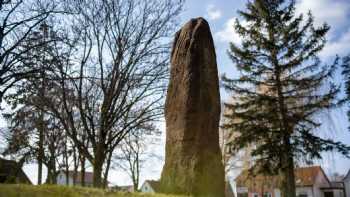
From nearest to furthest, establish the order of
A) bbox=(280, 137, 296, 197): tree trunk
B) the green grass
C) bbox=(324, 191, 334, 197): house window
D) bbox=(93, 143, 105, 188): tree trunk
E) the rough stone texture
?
the green grass < the rough stone texture < bbox=(93, 143, 105, 188): tree trunk < bbox=(280, 137, 296, 197): tree trunk < bbox=(324, 191, 334, 197): house window

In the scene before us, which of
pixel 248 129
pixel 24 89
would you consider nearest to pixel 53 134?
pixel 24 89

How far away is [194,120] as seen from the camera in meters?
7.63

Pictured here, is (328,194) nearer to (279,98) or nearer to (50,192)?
(279,98)

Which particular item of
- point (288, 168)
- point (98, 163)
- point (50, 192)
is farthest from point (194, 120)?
point (288, 168)

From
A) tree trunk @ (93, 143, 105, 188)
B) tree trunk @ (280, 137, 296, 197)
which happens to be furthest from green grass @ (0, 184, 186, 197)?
tree trunk @ (280, 137, 296, 197)

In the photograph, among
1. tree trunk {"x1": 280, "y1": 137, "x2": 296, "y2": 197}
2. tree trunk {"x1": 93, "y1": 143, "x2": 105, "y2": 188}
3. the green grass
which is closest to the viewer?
the green grass

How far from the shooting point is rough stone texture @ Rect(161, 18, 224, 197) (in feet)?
24.1

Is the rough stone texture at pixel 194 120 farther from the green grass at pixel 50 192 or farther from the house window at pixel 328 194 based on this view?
the house window at pixel 328 194

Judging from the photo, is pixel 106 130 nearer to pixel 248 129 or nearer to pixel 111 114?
pixel 111 114

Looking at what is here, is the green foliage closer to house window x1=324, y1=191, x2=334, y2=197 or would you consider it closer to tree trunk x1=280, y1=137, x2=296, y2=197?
tree trunk x1=280, y1=137, x2=296, y2=197

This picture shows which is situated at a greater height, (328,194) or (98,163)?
(98,163)

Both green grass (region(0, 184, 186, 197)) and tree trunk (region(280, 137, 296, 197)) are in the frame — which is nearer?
green grass (region(0, 184, 186, 197))

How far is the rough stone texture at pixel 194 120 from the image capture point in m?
7.36

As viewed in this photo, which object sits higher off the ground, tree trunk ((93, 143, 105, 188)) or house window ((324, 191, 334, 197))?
tree trunk ((93, 143, 105, 188))
